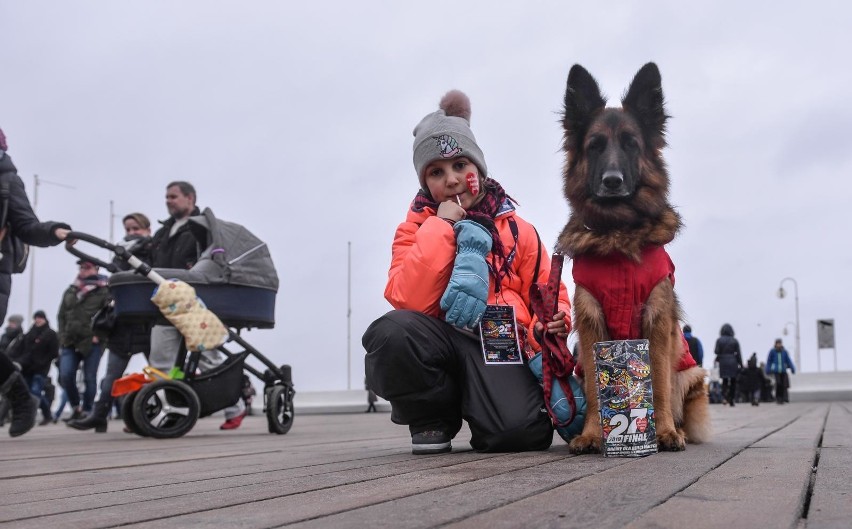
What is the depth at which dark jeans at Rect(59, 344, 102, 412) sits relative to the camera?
10.9m

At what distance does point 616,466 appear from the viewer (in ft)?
9.75

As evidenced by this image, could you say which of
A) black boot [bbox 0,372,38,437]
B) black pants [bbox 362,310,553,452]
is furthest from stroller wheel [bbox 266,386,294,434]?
black pants [bbox 362,310,553,452]

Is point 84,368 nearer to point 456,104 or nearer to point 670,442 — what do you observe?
point 456,104

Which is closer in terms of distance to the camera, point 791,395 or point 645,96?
point 645,96

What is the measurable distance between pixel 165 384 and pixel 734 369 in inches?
613

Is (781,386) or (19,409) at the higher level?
(19,409)

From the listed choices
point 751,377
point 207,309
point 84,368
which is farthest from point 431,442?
point 751,377

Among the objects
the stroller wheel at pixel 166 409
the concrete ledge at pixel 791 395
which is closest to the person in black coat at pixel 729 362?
the concrete ledge at pixel 791 395

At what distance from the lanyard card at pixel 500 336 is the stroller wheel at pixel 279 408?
12.0ft

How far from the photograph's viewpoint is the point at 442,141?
4.08 metres

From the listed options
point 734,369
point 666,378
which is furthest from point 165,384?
point 734,369

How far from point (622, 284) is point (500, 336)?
22.5 inches

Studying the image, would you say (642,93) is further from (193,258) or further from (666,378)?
(193,258)

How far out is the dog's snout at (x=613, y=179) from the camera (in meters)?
3.77
